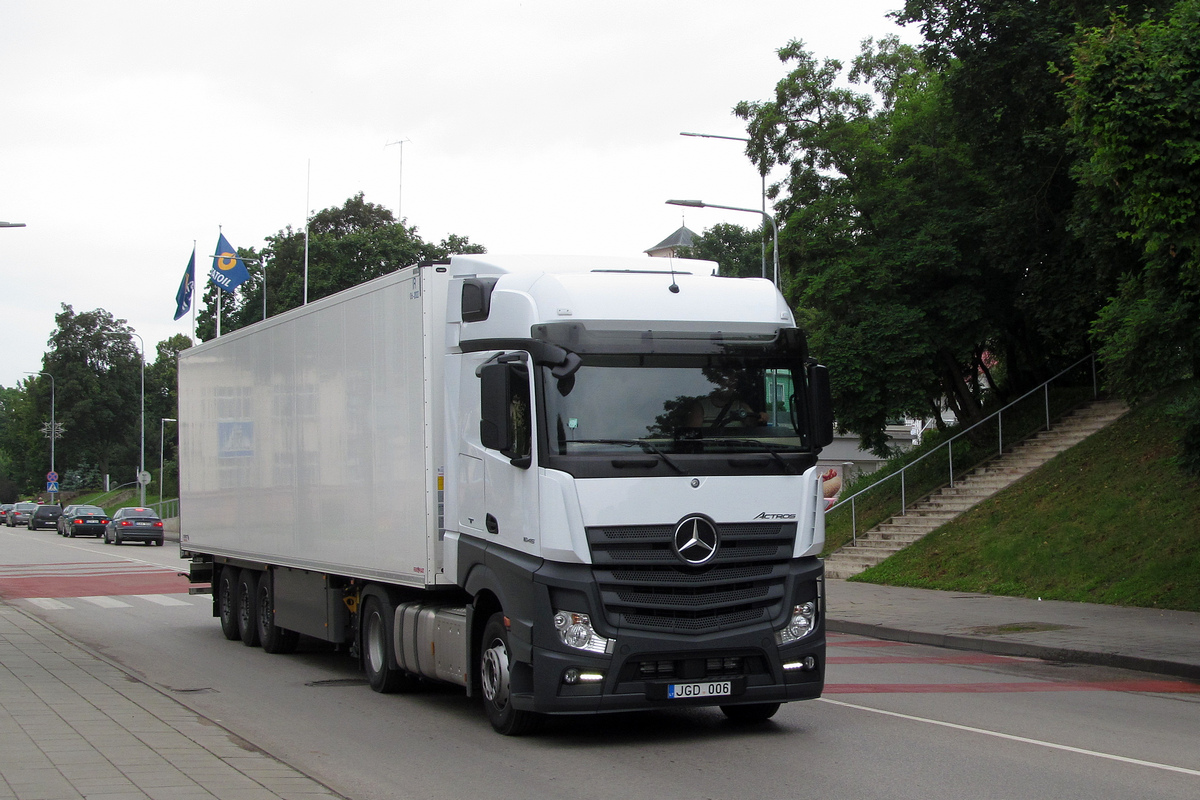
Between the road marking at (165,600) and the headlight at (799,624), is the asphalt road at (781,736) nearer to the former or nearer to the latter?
the headlight at (799,624)

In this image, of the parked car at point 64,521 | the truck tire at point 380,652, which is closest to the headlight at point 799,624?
the truck tire at point 380,652

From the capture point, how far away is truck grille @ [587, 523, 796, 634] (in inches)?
325

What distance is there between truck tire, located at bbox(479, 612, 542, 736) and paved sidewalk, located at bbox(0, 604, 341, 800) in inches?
66.2

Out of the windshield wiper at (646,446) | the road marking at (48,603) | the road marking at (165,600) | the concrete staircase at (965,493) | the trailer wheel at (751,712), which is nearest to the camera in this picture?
the windshield wiper at (646,446)

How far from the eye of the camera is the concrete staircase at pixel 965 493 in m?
24.9

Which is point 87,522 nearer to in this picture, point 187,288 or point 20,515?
point 20,515

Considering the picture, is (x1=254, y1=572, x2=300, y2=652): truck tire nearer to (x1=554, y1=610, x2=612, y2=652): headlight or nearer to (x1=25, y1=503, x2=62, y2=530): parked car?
(x1=554, y1=610, x2=612, y2=652): headlight

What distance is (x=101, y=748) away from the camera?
322 inches

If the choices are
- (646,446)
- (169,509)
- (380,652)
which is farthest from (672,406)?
(169,509)

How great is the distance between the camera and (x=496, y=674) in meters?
8.85

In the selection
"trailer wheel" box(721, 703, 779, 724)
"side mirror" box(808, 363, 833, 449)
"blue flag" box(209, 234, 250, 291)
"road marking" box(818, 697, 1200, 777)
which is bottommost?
"road marking" box(818, 697, 1200, 777)

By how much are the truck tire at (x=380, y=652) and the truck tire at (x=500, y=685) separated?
1.87 metres

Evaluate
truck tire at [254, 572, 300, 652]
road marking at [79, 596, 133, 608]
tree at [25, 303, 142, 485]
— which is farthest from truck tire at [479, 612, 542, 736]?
tree at [25, 303, 142, 485]

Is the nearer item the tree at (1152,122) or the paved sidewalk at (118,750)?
the paved sidewalk at (118,750)
